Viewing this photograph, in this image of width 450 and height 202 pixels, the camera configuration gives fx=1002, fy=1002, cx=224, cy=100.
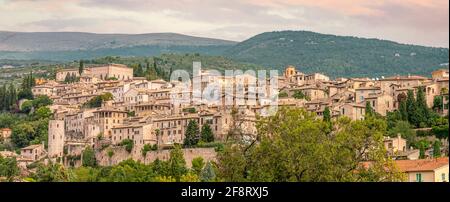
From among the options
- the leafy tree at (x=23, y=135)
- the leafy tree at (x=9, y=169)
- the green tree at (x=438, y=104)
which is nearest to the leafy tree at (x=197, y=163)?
the leafy tree at (x=9, y=169)

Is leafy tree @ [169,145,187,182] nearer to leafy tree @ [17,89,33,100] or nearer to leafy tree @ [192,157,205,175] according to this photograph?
leafy tree @ [192,157,205,175]

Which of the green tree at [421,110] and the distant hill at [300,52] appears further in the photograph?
the distant hill at [300,52]

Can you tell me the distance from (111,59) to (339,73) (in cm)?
1746

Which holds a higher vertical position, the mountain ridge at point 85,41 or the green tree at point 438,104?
the mountain ridge at point 85,41

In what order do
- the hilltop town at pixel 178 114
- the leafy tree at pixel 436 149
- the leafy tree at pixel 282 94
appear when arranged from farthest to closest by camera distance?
1. the leafy tree at pixel 282 94
2. the hilltop town at pixel 178 114
3. the leafy tree at pixel 436 149

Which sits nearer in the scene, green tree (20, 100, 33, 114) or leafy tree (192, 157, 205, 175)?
leafy tree (192, 157, 205, 175)

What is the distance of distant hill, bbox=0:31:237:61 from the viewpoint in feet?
268

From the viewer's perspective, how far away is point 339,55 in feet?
287

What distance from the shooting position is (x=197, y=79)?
183ft

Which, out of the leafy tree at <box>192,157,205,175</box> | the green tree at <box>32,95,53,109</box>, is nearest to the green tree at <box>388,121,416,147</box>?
the leafy tree at <box>192,157,205,175</box>

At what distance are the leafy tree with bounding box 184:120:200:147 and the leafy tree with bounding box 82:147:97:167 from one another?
4207mm

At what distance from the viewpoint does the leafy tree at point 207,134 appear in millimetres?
41625

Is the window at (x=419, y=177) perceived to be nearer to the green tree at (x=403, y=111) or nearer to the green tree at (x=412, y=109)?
the green tree at (x=412, y=109)
